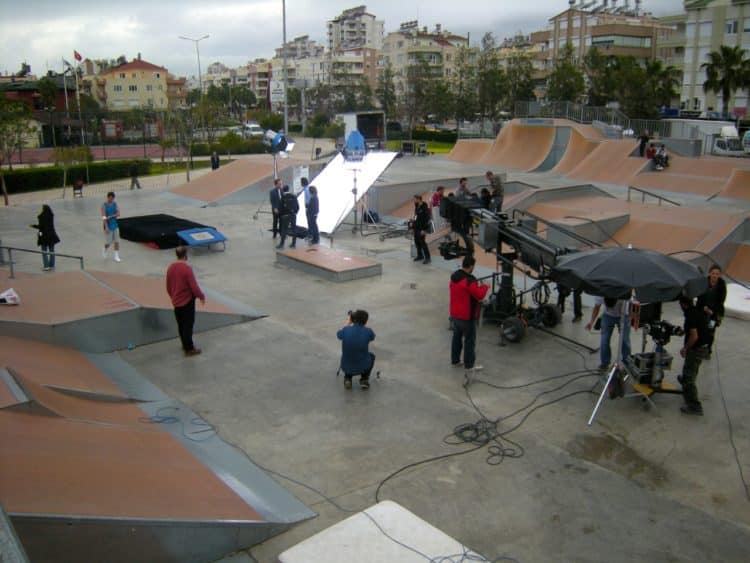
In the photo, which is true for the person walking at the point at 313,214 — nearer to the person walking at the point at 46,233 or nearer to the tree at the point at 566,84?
the person walking at the point at 46,233

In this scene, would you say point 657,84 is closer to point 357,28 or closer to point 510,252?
point 510,252

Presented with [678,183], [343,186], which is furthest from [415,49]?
[343,186]

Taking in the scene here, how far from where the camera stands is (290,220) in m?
17.6

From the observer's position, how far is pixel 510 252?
11.0 metres

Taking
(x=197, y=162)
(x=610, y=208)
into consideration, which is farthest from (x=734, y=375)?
(x=197, y=162)

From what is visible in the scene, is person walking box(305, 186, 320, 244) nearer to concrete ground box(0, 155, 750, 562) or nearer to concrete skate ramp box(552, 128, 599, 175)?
concrete ground box(0, 155, 750, 562)

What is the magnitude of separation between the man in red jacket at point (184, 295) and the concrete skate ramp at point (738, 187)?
2126 cm

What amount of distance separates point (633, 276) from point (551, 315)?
12.4 ft

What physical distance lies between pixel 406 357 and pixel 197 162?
40.4 m

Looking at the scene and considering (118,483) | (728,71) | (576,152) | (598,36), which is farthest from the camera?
(598,36)

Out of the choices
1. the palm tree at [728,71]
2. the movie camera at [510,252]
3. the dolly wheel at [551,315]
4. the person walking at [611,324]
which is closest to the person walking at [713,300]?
the person walking at [611,324]

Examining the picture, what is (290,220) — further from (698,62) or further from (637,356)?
(698,62)

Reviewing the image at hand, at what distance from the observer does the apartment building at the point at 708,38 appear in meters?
62.9

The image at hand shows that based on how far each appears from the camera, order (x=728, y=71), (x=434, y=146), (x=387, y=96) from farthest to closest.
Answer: (x=387, y=96), (x=434, y=146), (x=728, y=71)
